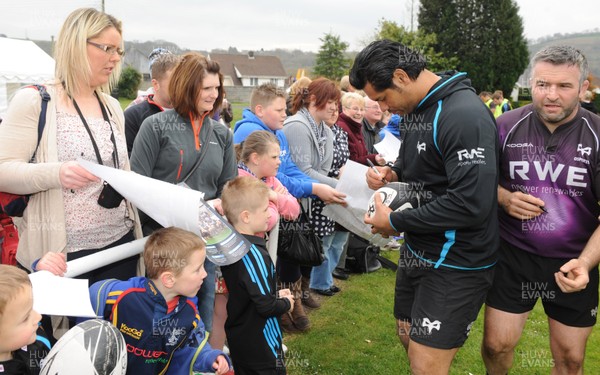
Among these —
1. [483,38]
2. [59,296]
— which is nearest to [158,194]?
[59,296]

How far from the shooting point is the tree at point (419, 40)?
3362 cm

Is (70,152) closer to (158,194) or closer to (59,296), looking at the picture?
(158,194)

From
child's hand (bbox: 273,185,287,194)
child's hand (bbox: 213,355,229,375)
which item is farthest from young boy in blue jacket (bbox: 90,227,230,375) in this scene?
child's hand (bbox: 273,185,287,194)

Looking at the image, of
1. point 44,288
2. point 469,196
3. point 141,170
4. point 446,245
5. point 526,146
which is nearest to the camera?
point 44,288

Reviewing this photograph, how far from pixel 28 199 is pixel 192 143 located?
1258mm

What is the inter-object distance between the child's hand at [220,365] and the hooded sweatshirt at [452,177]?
127cm

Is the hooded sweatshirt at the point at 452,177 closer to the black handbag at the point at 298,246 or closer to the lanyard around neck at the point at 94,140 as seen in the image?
the black handbag at the point at 298,246

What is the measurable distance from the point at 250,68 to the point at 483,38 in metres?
53.6

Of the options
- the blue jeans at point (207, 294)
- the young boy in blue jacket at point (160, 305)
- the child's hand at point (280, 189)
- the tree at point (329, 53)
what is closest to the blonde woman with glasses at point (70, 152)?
the young boy in blue jacket at point (160, 305)

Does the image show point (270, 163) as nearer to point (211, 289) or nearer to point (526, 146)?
point (211, 289)

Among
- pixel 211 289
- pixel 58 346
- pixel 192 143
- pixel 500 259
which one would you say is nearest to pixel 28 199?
pixel 58 346

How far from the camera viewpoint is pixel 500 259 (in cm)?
338

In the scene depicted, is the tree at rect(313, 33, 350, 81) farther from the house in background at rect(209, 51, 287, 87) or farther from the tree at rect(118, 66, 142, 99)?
the house in background at rect(209, 51, 287, 87)

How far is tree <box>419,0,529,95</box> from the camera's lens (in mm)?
37156
